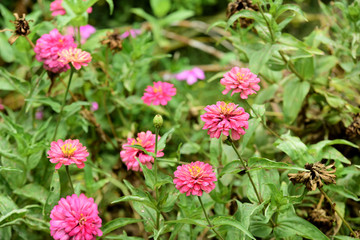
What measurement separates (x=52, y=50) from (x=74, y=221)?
1.64 feet

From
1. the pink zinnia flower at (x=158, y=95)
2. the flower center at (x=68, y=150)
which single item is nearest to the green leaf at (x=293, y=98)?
the pink zinnia flower at (x=158, y=95)

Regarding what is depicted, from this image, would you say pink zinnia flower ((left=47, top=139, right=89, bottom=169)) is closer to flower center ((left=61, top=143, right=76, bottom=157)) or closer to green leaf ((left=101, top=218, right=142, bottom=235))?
flower center ((left=61, top=143, right=76, bottom=157))

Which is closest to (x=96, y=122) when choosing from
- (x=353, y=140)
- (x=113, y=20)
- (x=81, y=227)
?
(x=81, y=227)

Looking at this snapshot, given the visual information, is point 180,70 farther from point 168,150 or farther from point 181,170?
point 181,170

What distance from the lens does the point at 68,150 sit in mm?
Answer: 1003

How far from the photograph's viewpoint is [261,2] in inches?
46.0

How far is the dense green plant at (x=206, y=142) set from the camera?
1078mm

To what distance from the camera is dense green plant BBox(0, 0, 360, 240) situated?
1.08 metres

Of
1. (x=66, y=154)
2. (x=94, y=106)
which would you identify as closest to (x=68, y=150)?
(x=66, y=154)

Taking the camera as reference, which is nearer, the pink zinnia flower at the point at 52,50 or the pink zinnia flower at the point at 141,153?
the pink zinnia flower at the point at 141,153

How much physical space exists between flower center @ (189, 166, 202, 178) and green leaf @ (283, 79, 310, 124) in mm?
552

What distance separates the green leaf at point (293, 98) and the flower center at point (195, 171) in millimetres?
552

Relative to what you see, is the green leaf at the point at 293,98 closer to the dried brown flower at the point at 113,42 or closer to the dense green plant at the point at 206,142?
the dense green plant at the point at 206,142

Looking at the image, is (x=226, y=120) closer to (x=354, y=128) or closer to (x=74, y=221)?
(x=74, y=221)
